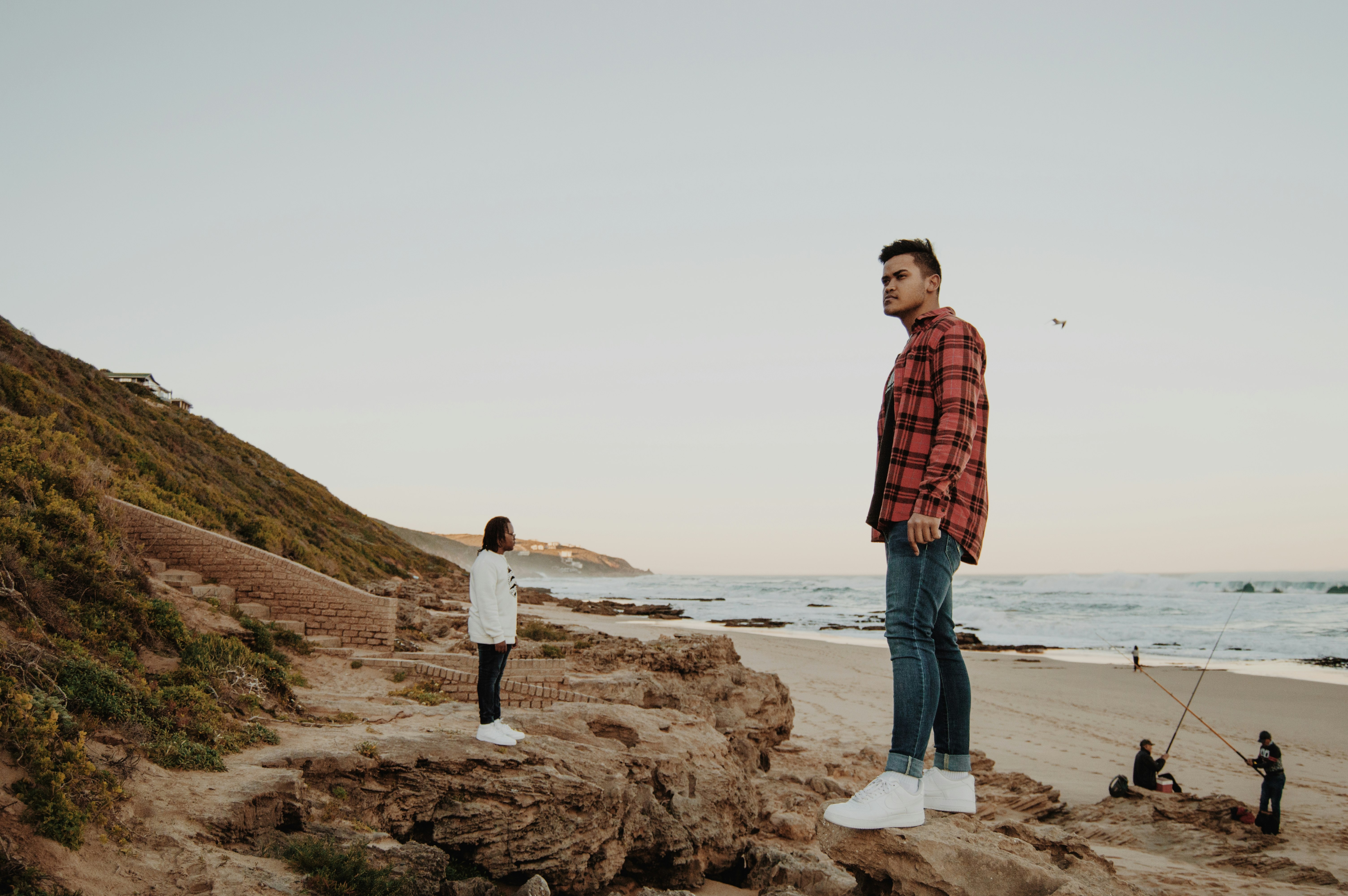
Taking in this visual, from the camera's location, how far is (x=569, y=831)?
17.0 ft

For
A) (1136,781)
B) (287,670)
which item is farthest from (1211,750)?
(287,670)

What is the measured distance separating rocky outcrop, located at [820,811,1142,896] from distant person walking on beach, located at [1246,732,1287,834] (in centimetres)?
739

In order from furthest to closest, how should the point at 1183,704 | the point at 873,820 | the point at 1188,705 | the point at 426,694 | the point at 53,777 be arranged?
→ the point at 1188,705 < the point at 1183,704 < the point at 426,694 < the point at 53,777 < the point at 873,820

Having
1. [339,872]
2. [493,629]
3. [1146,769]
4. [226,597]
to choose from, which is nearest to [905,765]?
[339,872]

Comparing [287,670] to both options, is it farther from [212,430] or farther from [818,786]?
[212,430]

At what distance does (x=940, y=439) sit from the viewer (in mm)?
2678

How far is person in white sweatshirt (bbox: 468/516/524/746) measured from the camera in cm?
564

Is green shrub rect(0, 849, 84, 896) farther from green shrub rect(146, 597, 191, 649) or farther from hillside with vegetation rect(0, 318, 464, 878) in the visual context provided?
green shrub rect(146, 597, 191, 649)

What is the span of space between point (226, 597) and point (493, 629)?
22.6 ft

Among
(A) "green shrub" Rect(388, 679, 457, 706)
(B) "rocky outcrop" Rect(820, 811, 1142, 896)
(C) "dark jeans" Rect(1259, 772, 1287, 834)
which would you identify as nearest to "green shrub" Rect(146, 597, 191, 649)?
(A) "green shrub" Rect(388, 679, 457, 706)

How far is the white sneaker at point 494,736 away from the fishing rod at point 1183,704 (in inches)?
336

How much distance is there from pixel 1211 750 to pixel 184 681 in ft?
49.1

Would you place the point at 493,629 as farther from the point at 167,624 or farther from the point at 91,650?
the point at 167,624

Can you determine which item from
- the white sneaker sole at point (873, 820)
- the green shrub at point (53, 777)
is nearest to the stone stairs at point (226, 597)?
the green shrub at point (53, 777)
